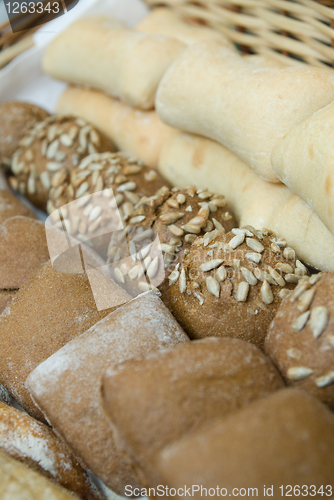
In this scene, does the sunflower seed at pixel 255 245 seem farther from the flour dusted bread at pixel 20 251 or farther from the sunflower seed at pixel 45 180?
the sunflower seed at pixel 45 180

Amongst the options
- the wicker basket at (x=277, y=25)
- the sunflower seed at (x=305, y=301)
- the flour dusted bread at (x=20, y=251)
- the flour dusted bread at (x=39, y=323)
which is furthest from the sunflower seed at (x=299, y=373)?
the wicker basket at (x=277, y=25)

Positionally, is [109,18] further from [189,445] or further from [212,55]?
[189,445]

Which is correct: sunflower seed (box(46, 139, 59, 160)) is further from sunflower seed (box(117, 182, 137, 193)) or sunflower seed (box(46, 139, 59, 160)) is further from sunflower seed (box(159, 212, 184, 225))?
sunflower seed (box(159, 212, 184, 225))

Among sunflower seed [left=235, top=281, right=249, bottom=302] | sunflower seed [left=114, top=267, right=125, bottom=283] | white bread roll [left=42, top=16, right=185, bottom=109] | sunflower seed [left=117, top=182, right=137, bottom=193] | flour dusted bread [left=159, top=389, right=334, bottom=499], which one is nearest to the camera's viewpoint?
flour dusted bread [left=159, top=389, right=334, bottom=499]

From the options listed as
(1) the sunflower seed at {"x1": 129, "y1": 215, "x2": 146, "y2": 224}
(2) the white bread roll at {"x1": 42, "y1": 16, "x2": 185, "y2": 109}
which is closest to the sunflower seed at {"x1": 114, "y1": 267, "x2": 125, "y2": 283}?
(1) the sunflower seed at {"x1": 129, "y1": 215, "x2": 146, "y2": 224}

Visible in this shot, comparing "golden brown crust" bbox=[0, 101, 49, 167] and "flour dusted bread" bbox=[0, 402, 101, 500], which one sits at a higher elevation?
"golden brown crust" bbox=[0, 101, 49, 167]

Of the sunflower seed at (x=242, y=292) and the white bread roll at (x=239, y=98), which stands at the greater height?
the white bread roll at (x=239, y=98)
